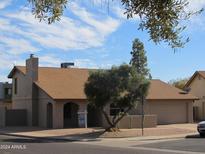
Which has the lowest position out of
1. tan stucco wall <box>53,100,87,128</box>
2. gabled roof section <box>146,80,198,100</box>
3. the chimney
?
tan stucco wall <box>53,100,87,128</box>

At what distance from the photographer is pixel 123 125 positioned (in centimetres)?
4278

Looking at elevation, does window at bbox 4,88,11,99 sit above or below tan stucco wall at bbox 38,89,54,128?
above

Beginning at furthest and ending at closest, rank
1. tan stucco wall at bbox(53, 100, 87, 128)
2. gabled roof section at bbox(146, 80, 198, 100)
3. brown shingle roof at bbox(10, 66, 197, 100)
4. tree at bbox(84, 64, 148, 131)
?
1. gabled roof section at bbox(146, 80, 198, 100)
2. brown shingle roof at bbox(10, 66, 197, 100)
3. tan stucco wall at bbox(53, 100, 87, 128)
4. tree at bbox(84, 64, 148, 131)

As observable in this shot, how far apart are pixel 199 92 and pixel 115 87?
2792 centimetres

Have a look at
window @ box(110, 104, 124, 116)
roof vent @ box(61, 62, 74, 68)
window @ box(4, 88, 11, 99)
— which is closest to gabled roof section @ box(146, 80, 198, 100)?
window @ box(110, 104, 124, 116)

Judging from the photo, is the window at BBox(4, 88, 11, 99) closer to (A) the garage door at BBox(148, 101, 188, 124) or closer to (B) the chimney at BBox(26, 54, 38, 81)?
(B) the chimney at BBox(26, 54, 38, 81)

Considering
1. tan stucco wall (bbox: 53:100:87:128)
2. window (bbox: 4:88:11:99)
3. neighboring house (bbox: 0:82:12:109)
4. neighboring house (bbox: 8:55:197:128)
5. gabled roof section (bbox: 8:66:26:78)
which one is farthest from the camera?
window (bbox: 4:88:11:99)

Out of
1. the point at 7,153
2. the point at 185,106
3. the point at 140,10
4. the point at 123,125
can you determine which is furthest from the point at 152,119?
the point at 140,10

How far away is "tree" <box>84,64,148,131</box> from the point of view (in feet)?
117

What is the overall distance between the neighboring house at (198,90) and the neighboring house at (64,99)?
7.63 metres

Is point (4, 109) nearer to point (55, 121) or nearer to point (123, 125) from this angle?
point (55, 121)

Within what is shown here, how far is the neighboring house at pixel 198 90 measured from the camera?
60031 millimetres

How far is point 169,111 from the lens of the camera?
50406 mm

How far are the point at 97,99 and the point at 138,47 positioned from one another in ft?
130
